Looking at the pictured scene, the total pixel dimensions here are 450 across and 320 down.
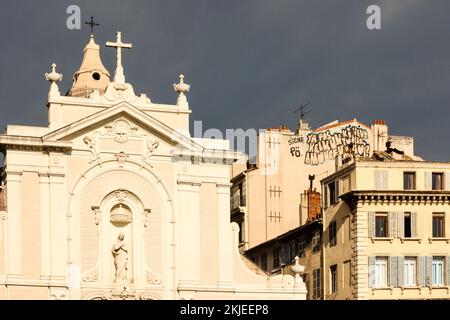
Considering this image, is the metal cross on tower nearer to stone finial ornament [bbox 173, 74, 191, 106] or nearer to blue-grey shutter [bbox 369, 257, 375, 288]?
stone finial ornament [bbox 173, 74, 191, 106]

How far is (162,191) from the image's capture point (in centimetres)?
7406

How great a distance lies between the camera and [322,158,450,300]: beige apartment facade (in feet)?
258

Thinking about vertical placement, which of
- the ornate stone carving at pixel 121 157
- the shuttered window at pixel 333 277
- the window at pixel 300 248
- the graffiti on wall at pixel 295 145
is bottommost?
the shuttered window at pixel 333 277

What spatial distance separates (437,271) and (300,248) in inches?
354

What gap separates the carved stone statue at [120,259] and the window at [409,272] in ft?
48.6

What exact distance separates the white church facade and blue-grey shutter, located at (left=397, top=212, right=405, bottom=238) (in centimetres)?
692

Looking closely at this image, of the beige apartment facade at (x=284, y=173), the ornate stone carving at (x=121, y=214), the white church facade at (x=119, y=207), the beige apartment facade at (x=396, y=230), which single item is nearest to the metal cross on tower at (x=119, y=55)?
the white church facade at (x=119, y=207)

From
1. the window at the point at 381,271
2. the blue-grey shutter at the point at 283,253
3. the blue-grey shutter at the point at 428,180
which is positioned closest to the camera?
the window at the point at 381,271

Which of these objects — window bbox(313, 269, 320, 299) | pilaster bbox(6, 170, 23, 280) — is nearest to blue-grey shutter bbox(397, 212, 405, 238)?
window bbox(313, 269, 320, 299)

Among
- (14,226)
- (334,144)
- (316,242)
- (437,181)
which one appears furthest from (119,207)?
(334,144)

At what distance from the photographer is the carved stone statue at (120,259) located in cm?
7212

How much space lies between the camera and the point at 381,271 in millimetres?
78812

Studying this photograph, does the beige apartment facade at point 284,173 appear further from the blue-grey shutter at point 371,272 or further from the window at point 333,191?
the blue-grey shutter at point 371,272
